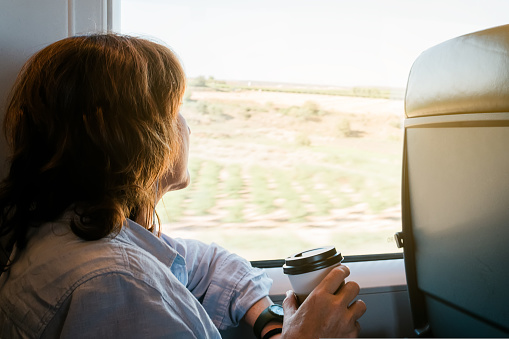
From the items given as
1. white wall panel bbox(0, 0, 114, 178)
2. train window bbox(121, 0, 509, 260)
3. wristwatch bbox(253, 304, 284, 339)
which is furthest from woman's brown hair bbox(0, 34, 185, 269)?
train window bbox(121, 0, 509, 260)

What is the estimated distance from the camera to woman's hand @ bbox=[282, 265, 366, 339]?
1.06 metres

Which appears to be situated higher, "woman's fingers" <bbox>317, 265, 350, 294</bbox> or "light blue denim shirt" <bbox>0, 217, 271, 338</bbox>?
"light blue denim shirt" <bbox>0, 217, 271, 338</bbox>

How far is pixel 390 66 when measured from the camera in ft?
6.44

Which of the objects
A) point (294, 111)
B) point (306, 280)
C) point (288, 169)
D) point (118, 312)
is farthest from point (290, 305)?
point (294, 111)

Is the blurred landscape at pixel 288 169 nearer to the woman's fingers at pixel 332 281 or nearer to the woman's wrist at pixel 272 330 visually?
the woman's wrist at pixel 272 330

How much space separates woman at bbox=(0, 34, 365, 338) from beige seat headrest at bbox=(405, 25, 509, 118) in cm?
54

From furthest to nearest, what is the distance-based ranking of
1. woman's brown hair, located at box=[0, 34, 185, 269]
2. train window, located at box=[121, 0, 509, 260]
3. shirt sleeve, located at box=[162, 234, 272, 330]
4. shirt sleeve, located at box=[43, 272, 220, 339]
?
1. train window, located at box=[121, 0, 509, 260]
2. shirt sleeve, located at box=[162, 234, 272, 330]
3. woman's brown hair, located at box=[0, 34, 185, 269]
4. shirt sleeve, located at box=[43, 272, 220, 339]

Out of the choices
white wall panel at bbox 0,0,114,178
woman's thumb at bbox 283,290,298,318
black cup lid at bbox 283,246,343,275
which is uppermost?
white wall panel at bbox 0,0,114,178

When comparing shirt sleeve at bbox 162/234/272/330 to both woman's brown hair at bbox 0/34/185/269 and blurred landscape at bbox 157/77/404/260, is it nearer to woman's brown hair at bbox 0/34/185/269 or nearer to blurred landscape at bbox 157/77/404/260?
blurred landscape at bbox 157/77/404/260

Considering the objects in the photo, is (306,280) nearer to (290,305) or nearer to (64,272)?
(290,305)

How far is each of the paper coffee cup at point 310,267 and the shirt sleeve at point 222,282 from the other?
344mm

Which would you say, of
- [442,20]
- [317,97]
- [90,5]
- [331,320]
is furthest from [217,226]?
[442,20]

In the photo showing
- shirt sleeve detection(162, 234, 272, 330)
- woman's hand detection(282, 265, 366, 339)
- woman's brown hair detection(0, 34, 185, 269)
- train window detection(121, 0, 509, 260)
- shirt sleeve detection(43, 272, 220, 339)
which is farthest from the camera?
train window detection(121, 0, 509, 260)

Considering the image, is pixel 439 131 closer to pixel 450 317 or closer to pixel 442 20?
pixel 450 317
